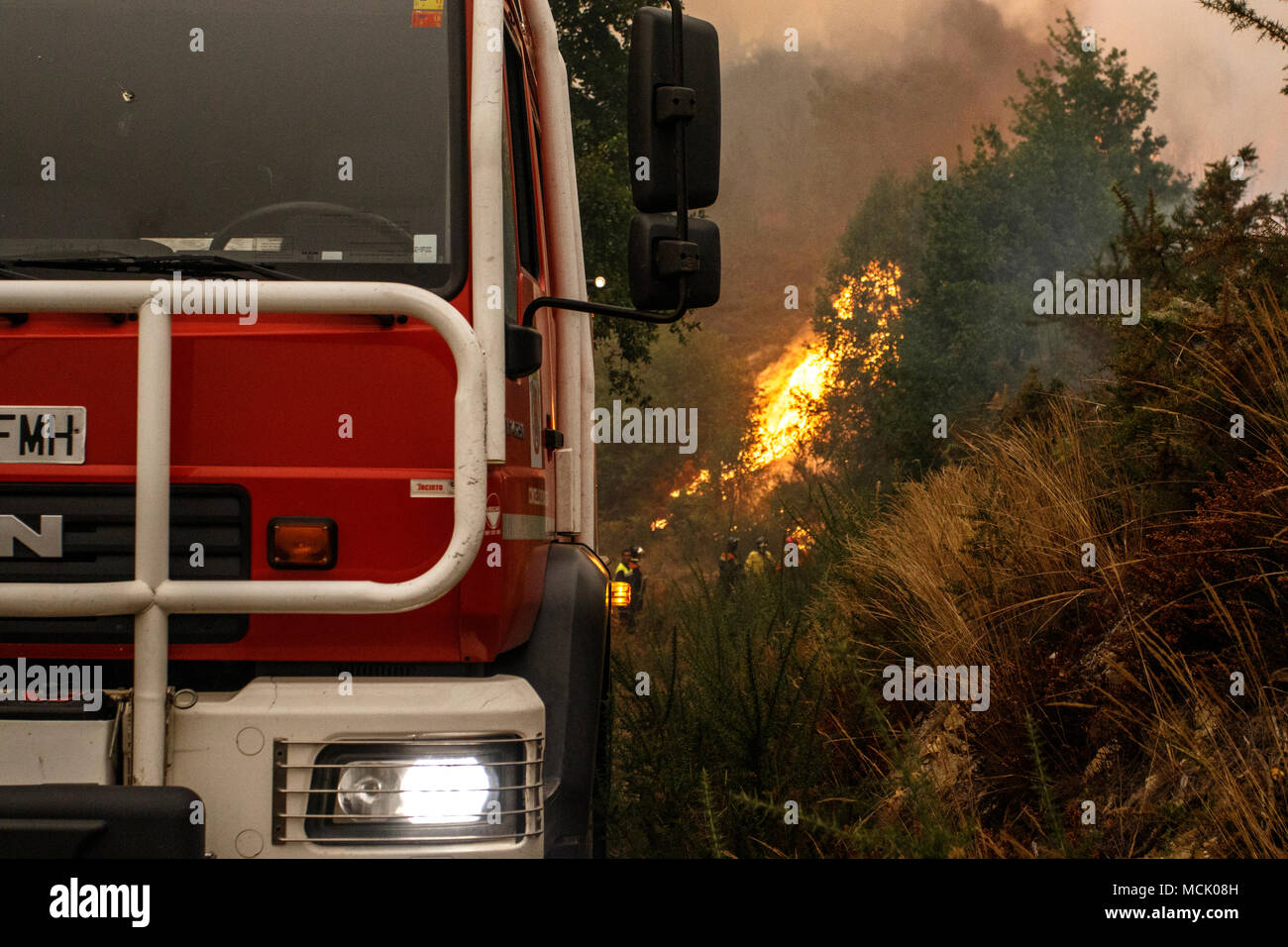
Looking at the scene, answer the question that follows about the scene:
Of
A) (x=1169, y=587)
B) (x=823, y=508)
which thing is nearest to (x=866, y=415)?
(x=823, y=508)

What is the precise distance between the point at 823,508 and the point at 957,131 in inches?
5617

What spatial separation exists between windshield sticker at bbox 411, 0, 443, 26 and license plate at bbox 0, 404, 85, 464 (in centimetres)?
137

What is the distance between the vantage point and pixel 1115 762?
14.3ft

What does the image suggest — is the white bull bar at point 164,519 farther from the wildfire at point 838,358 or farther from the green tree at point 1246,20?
the wildfire at point 838,358

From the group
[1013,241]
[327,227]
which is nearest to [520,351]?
[327,227]

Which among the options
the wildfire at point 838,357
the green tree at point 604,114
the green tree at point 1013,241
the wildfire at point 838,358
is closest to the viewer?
the green tree at point 604,114

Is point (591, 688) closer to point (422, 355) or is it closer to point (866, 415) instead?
point (422, 355)

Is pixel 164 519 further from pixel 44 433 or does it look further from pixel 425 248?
pixel 425 248

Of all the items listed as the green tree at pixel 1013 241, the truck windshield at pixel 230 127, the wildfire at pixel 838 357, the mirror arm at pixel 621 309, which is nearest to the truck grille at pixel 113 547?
the truck windshield at pixel 230 127

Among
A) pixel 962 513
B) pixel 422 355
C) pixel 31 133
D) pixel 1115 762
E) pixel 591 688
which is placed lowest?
pixel 1115 762

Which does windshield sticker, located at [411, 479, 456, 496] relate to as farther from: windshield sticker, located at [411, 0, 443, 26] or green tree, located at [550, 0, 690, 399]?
green tree, located at [550, 0, 690, 399]

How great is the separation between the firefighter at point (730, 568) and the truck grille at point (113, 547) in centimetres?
672

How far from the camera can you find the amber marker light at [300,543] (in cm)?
288

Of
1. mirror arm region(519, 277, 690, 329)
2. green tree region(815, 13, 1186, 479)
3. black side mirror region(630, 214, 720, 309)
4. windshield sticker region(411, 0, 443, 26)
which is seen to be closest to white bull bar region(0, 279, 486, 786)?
→ mirror arm region(519, 277, 690, 329)
